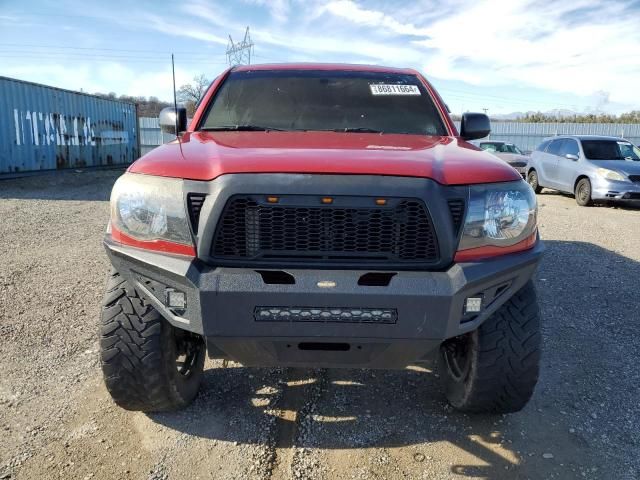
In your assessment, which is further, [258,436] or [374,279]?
[258,436]

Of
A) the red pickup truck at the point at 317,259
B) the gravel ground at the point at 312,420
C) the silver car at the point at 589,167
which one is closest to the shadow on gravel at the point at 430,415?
the gravel ground at the point at 312,420

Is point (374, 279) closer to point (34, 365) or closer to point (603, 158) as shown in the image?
point (34, 365)

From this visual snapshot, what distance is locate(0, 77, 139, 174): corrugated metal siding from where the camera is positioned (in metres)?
14.4

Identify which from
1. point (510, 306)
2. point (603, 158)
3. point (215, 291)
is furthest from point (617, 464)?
point (603, 158)

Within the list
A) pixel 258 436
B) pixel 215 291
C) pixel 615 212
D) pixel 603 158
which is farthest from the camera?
pixel 603 158

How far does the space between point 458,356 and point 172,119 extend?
2.44 meters

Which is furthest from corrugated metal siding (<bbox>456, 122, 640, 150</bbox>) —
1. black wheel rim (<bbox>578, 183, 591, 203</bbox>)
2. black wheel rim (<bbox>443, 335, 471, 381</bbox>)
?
black wheel rim (<bbox>443, 335, 471, 381</bbox>)

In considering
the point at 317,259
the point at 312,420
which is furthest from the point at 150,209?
the point at 312,420

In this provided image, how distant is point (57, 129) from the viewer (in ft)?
54.2

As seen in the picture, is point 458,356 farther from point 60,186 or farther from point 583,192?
point 60,186

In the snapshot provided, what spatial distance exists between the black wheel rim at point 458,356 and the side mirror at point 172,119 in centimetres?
233

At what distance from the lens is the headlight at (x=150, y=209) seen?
2.06m

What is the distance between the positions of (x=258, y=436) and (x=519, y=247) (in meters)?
1.56

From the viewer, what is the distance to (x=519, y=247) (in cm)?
220
